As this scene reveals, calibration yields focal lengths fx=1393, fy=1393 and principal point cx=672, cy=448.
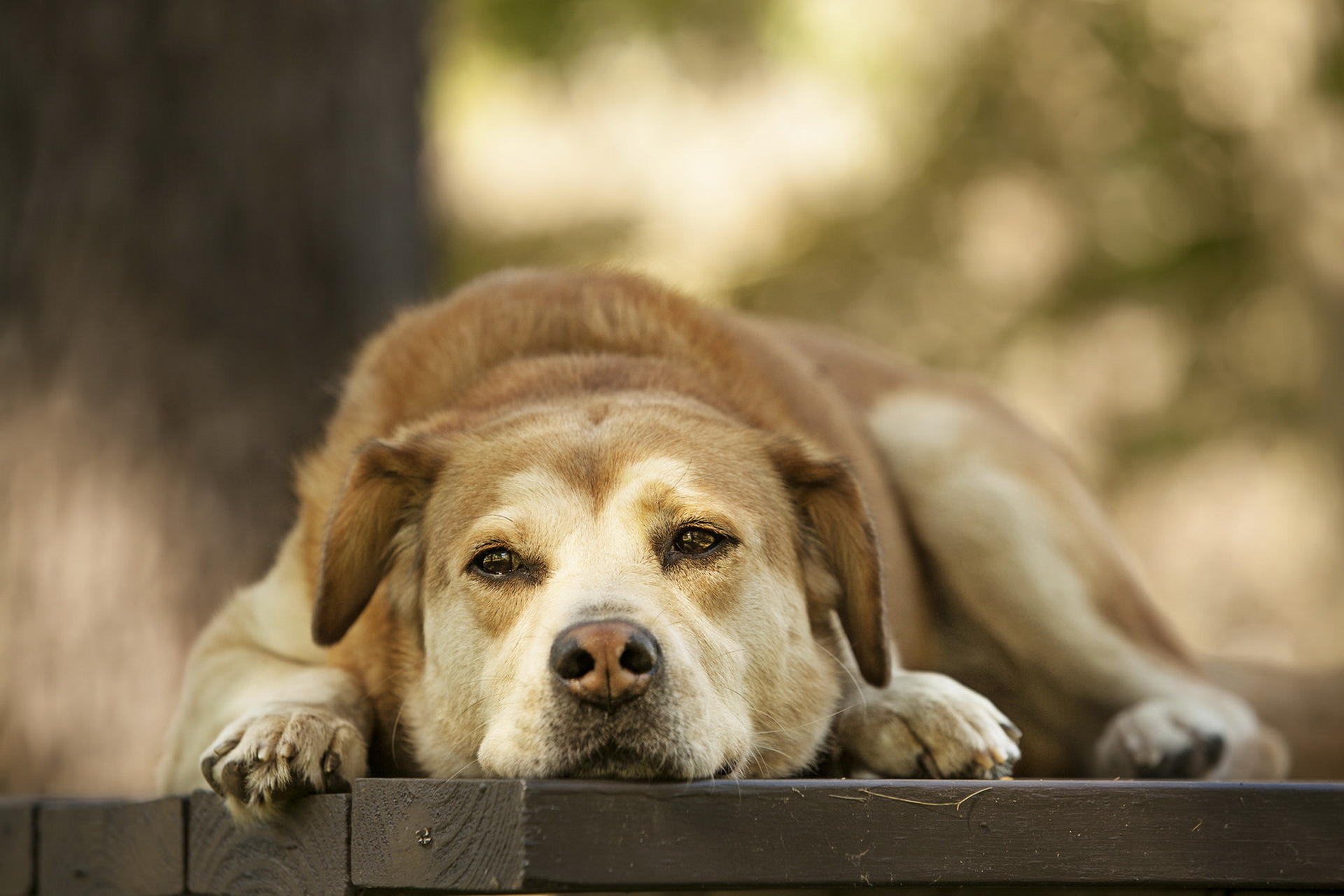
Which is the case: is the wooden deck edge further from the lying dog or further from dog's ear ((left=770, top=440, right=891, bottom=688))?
dog's ear ((left=770, top=440, right=891, bottom=688))

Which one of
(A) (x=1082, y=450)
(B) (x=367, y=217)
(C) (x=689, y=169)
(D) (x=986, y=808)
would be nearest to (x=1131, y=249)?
(A) (x=1082, y=450)

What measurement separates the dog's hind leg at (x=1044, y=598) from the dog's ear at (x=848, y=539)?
936mm

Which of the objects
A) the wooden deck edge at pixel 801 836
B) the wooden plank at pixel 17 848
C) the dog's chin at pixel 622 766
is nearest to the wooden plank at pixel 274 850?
the wooden deck edge at pixel 801 836

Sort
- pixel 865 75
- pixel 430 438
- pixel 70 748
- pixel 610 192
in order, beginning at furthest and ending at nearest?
pixel 610 192 < pixel 865 75 < pixel 70 748 < pixel 430 438

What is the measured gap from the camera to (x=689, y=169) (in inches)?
559

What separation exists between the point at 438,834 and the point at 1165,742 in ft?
7.24

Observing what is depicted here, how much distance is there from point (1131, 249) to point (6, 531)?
1087 centimetres

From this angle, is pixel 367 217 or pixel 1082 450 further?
pixel 1082 450

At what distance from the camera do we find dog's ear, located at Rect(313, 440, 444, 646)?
3109 mm

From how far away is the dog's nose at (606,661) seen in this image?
245cm

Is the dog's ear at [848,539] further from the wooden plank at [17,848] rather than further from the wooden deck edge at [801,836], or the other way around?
the wooden plank at [17,848]

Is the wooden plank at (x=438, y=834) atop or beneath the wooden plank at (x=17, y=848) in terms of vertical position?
atop

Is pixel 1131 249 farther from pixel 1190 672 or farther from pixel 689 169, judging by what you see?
pixel 1190 672

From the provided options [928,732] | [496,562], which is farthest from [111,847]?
[928,732]
